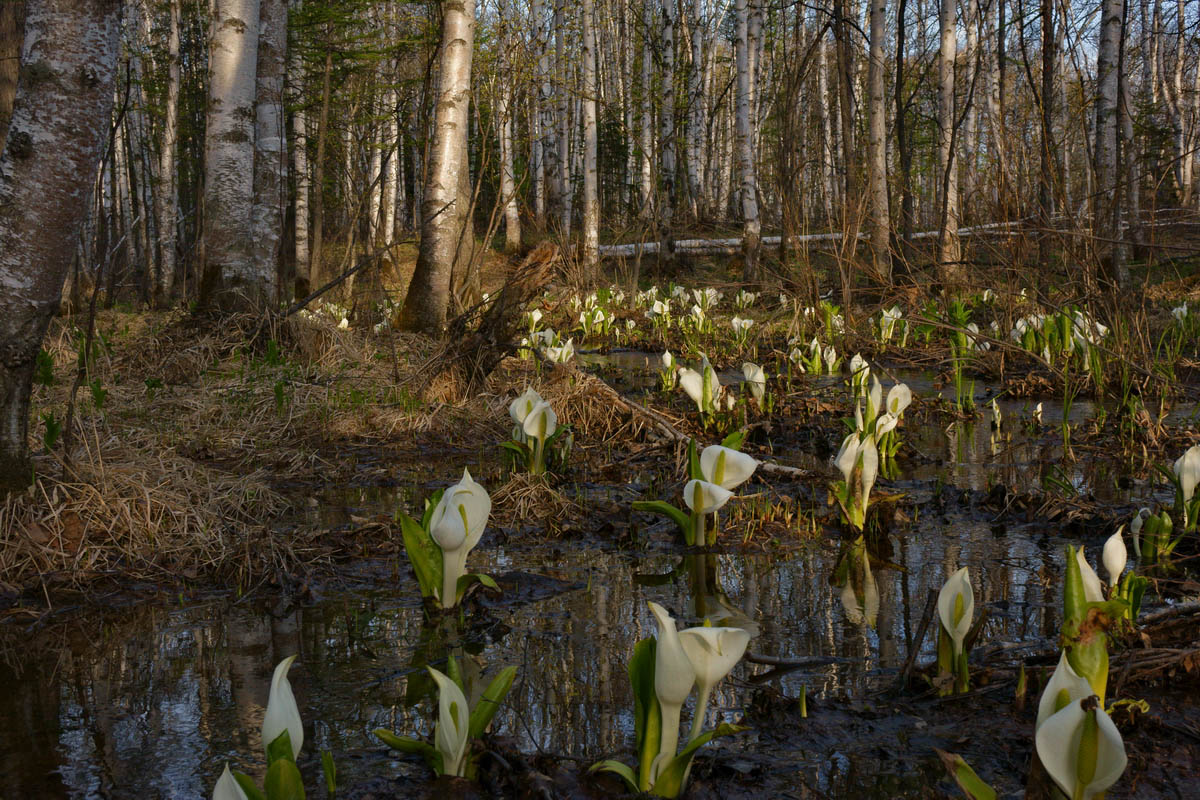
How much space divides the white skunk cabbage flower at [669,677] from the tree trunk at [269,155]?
660 centimetres

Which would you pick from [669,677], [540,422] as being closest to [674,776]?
[669,677]

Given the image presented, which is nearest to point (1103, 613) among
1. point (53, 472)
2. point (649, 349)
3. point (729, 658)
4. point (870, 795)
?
point (870, 795)

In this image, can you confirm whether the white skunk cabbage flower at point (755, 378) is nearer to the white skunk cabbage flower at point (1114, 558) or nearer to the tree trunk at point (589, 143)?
the white skunk cabbage flower at point (1114, 558)

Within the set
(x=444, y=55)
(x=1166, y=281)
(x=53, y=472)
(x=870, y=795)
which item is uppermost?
(x=444, y=55)

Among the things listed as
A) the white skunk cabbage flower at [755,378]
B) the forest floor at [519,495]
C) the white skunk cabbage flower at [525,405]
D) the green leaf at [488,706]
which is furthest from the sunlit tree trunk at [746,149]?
the green leaf at [488,706]

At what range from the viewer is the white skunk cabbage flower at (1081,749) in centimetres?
141

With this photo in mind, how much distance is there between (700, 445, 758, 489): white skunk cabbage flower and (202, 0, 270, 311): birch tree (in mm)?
5161

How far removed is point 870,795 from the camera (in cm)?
174

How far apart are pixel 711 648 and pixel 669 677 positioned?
8 centimetres

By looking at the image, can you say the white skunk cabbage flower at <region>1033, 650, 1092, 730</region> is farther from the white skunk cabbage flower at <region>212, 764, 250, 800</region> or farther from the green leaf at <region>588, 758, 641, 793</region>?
the white skunk cabbage flower at <region>212, 764, 250, 800</region>

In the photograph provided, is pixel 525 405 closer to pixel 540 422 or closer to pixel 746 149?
pixel 540 422

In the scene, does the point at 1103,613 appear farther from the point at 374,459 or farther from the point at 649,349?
the point at 649,349

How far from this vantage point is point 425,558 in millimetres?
2791

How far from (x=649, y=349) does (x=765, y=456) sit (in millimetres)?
5749
